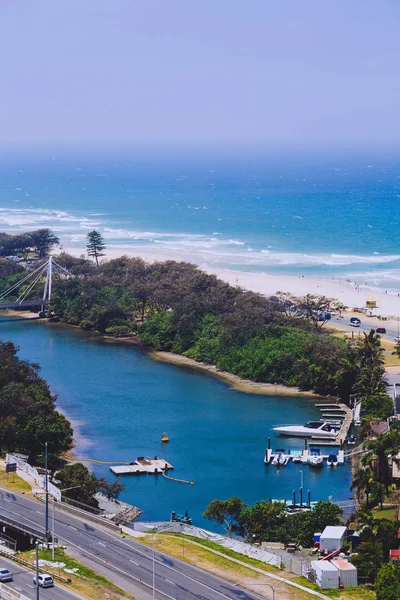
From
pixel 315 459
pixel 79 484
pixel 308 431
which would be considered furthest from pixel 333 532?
pixel 308 431

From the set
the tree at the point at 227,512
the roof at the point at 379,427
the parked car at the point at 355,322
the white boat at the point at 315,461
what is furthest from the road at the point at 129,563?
the parked car at the point at 355,322

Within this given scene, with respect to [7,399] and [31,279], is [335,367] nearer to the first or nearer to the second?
[7,399]

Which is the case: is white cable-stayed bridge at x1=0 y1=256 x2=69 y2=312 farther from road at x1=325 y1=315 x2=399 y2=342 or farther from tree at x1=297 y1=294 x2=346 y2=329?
road at x1=325 y1=315 x2=399 y2=342

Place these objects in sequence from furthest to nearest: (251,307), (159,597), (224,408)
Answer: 1. (251,307)
2. (224,408)
3. (159,597)

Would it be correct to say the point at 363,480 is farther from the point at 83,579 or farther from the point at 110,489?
the point at 83,579

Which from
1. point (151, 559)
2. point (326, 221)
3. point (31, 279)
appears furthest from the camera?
point (326, 221)

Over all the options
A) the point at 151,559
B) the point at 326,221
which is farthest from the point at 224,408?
the point at 326,221

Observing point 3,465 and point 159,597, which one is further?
point 3,465
